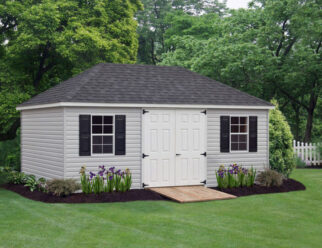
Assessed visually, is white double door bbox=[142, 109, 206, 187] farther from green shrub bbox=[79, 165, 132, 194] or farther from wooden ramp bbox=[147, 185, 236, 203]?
green shrub bbox=[79, 165, 132, 194]

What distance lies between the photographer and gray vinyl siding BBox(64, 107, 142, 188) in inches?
496

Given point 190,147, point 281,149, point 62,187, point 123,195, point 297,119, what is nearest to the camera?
point 62,187

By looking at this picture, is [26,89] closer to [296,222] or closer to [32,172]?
[32,172]

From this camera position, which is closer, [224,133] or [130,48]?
[224,133]

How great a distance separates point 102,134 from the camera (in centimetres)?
1302

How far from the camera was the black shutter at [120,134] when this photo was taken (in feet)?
43.1

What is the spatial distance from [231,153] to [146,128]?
305cm

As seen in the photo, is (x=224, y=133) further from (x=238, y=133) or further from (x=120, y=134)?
(x=120, y=134)

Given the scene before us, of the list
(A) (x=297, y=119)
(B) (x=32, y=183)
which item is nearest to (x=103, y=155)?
(B) (x=32, y=183)

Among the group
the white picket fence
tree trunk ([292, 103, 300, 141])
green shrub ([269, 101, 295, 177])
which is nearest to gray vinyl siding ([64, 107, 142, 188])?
green shrub ([269, 101, 295, 177])

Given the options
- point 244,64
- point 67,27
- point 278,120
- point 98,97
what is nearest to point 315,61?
point 244,64

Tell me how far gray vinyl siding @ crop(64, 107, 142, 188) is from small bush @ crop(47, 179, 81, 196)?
0.47 m

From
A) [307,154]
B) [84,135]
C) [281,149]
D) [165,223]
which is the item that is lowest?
[165,223]

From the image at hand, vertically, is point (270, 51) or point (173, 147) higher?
point (270, 51)
